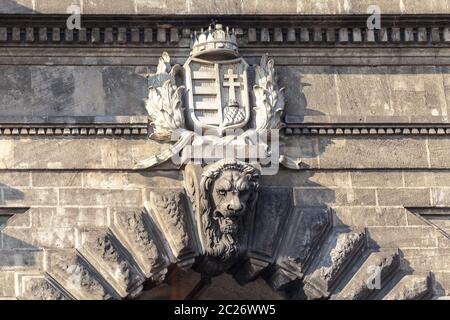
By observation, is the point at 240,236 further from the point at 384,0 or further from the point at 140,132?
the point at 384,0

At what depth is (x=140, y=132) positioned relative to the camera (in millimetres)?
24703

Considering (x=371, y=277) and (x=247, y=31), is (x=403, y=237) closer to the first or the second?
(x=371, y=277)

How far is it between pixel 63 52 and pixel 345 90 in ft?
9.72

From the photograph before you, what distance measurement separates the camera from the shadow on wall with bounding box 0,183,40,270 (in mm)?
24156

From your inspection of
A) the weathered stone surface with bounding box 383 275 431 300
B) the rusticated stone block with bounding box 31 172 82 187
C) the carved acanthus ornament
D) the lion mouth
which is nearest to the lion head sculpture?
the lion mouth

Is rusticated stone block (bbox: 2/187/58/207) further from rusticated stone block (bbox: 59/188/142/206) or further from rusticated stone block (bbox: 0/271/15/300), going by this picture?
rusticated stone block (bbox: 0/271/15/300)

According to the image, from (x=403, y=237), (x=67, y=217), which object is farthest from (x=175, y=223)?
(x=403, y=237)

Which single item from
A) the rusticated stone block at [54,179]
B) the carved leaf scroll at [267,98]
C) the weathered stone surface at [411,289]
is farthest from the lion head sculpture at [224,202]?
the weathered stone surface at [411,289]

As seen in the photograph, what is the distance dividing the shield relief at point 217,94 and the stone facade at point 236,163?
6.0 inches

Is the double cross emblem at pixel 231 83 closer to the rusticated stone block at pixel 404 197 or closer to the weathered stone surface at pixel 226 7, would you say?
the weathered stone surface at pixel 226 7

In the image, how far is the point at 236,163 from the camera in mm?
24406

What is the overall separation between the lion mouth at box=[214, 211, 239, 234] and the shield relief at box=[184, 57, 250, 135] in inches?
34.7

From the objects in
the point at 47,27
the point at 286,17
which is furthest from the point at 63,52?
the point at 286,17

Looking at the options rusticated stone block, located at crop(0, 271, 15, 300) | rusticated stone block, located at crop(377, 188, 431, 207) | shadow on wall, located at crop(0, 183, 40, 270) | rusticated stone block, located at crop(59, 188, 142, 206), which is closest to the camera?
rusticated stone block, located at crop(0, 271, 15, 300)
